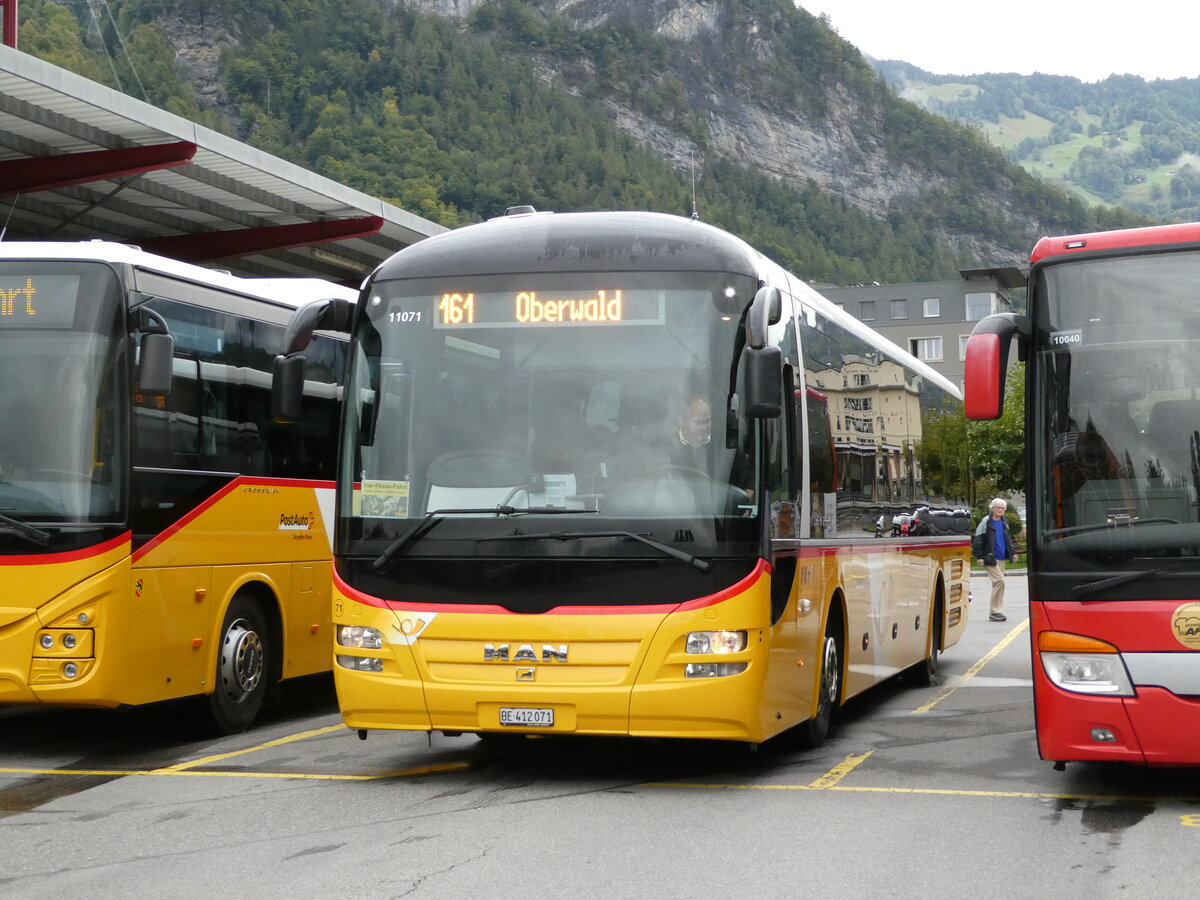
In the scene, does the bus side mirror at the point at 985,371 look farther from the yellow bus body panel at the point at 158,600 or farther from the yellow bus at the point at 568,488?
the yellow bus body panel at the point at 158,600

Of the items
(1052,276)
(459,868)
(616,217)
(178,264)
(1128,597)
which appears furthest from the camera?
(178,264)

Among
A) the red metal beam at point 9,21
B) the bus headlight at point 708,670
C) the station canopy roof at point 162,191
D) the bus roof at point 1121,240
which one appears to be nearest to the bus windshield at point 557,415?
the bus headlight at point 708,670

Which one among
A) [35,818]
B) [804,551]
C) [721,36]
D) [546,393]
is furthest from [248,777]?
[721,36]

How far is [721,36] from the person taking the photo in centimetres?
18888

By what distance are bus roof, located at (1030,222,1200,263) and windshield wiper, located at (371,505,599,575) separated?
2.76 metres

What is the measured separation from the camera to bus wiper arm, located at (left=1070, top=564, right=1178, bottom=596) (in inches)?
307

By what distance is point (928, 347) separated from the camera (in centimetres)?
11912

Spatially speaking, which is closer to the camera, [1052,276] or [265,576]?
[1052,276]

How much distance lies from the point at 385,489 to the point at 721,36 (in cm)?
18705

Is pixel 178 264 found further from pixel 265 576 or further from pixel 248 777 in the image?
pixel 248 777

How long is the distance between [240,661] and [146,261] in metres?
2.91

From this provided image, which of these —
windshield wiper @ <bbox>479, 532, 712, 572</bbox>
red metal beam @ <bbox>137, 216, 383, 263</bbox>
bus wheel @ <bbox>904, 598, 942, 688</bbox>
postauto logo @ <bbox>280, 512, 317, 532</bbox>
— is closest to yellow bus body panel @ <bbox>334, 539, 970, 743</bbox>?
windshield wiper @ <bbox>479, 532, 712, 572</bbox>

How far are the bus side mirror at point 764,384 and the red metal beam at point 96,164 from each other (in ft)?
38.5

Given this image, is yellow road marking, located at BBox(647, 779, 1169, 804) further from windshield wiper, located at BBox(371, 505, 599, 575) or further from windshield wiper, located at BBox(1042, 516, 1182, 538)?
windshield wiper, located at BBox(371, 505, 599, 575)
